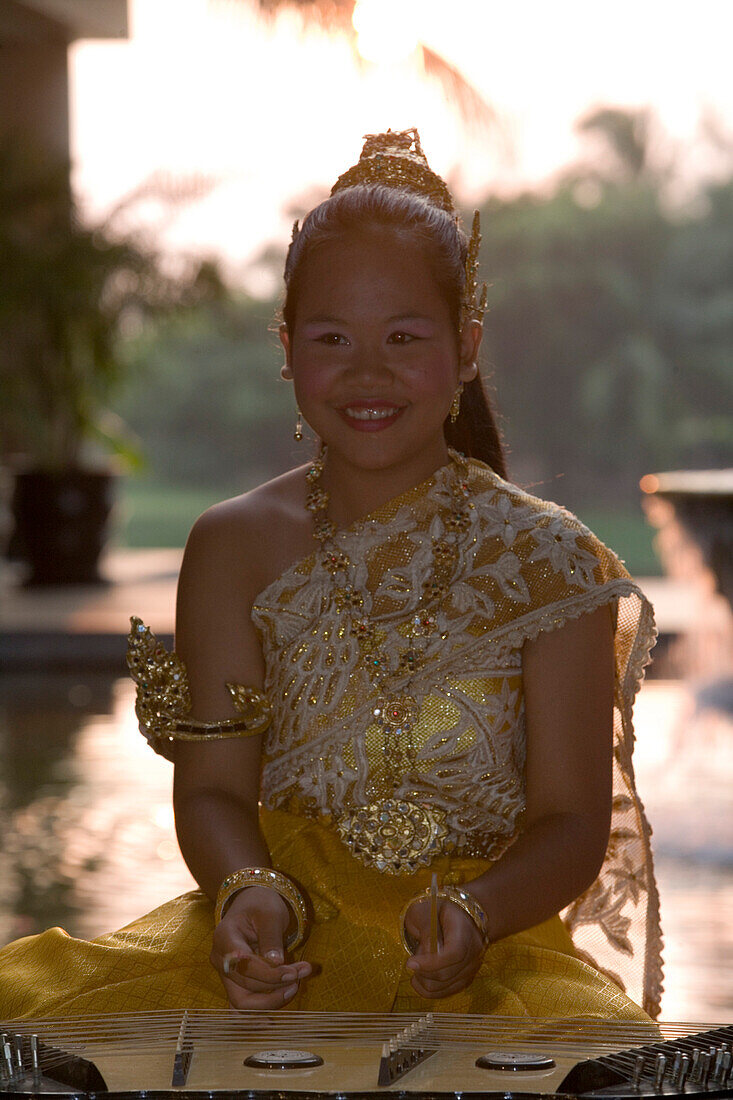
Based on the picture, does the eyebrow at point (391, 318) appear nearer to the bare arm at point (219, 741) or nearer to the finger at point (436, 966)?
the bare arm at point (219, 741)

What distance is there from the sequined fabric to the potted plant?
8.49 meters

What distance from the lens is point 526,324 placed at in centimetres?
2434

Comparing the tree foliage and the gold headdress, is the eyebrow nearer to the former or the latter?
the gold headdress

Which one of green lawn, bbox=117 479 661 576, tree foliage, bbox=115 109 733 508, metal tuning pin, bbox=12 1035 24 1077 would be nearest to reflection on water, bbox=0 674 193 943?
metal tuning pin, bbox=12 1035 24 1077

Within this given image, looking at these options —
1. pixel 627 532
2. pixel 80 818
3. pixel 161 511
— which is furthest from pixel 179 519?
pixel 80 818

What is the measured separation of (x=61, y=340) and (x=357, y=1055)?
946cm

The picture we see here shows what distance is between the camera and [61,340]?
10.2 m

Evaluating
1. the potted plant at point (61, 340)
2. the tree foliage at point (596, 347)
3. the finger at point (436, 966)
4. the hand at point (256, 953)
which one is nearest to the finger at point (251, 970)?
the hand at point (256, 953)

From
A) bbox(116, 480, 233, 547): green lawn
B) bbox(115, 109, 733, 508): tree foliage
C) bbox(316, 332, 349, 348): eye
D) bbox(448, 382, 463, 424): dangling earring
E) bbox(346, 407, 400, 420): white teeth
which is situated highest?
bbox(115, 109, 733, 508): tree foliage

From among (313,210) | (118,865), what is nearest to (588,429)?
(118,865)

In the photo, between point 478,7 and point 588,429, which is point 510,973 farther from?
point 588,429

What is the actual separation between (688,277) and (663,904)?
69.9ft

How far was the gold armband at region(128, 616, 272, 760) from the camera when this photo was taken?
1.69m

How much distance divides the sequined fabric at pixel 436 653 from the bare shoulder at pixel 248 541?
26mm
